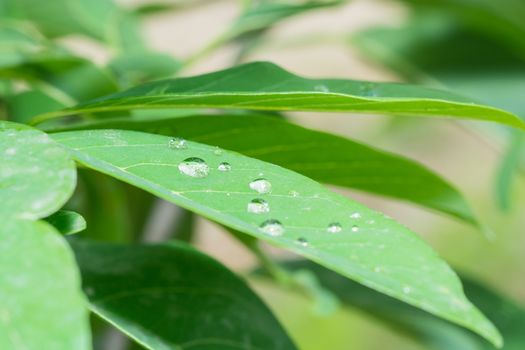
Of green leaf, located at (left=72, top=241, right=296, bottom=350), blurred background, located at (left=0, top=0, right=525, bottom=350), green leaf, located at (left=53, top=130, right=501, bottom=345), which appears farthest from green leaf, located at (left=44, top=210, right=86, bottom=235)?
blurred background, located at (left=0, top=0, right=525, bottom=350)

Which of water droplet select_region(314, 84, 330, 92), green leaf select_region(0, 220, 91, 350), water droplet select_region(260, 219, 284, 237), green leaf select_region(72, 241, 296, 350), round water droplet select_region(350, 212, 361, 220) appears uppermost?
water droplet select_region(314, 84, 330, 92)

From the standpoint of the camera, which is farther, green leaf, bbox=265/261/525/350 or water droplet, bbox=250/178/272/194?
green leaf, bbox=265/261/525/350

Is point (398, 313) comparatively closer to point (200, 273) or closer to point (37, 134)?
point (200, 273)

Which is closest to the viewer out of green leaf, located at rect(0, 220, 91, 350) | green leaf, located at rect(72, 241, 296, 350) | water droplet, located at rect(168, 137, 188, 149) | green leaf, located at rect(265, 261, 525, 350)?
green leaf, located at rect(0, 220, 91, 350)

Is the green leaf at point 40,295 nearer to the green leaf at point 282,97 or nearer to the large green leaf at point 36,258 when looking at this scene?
the large green leaf at point 36,258

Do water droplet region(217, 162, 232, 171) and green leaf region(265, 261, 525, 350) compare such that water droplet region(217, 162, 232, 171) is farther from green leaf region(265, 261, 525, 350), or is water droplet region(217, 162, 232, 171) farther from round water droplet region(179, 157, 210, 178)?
green leaf region(265, 261, 525, 350)

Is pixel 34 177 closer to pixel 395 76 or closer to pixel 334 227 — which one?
pixel 334 227
